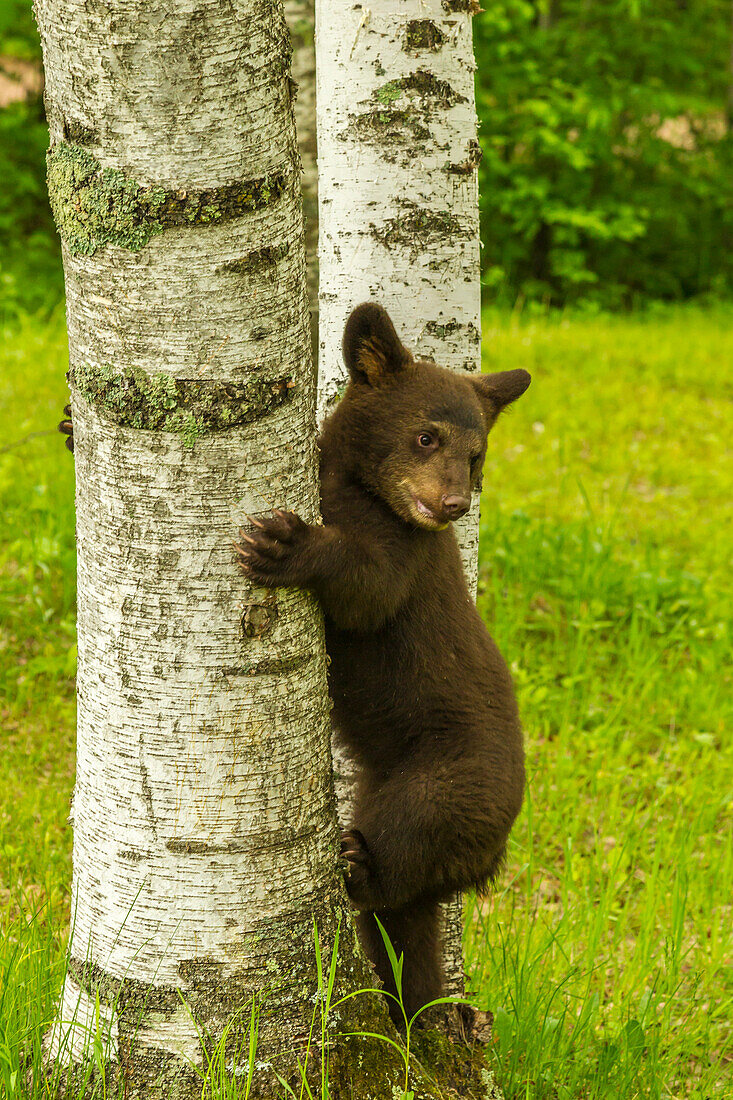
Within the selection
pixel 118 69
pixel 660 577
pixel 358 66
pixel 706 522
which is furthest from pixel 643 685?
pixel 118 69

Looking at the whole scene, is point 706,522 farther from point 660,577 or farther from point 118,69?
point 118,69

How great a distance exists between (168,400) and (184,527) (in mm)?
240

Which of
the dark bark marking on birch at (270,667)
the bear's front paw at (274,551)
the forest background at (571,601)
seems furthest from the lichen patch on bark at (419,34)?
the forest background at (571,601)

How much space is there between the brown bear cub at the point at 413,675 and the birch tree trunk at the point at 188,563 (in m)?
0.38

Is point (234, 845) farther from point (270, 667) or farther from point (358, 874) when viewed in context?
point (358, 874)

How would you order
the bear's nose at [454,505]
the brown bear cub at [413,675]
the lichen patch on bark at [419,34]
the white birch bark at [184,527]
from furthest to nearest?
the lichen patch on bark at [419,34] → the brown bear cub at [413,675] → the bear's nose at [454,505] → the white birch bark at [184,527]

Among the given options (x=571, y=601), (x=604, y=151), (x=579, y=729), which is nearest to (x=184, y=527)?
(x=579, y=729)

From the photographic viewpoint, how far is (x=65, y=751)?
4211 millimetres

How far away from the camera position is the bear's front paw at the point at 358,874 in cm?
254

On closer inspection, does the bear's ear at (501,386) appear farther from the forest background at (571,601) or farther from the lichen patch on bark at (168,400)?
the forest background at (571,601)

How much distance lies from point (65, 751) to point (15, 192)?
30.0 ft

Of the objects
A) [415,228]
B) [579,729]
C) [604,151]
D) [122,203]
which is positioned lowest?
[579,729]

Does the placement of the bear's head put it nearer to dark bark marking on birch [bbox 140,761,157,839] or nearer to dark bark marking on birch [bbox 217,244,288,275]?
dark bark marking on birch [bbox 217,244,288,275]

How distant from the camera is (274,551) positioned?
1965mm
